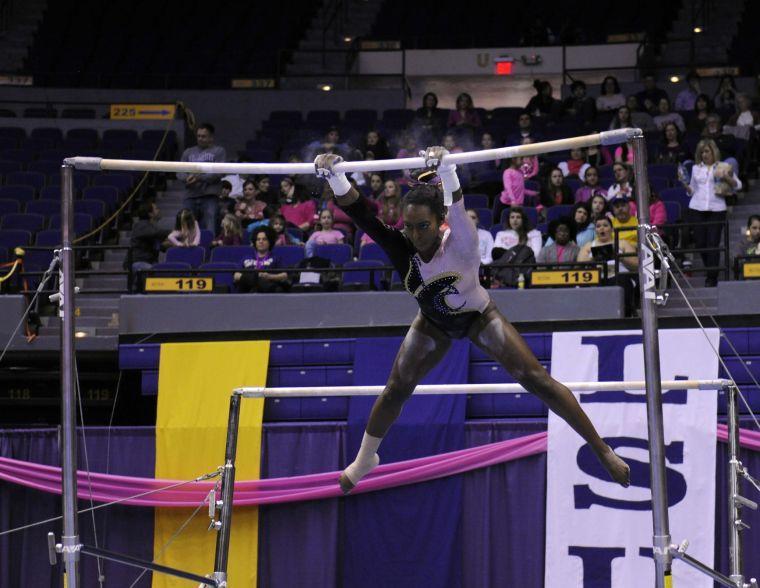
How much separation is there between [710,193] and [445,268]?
5614 millimetres

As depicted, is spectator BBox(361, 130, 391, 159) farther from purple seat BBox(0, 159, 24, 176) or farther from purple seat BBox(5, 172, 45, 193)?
purple seat BBox(0, 159, 24, 176)

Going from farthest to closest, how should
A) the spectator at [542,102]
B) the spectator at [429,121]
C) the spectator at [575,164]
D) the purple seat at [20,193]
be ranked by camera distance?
the spectator at [542,102], the spectator at [429,121], the purple seat at [20,193], the spectator at [575,164]

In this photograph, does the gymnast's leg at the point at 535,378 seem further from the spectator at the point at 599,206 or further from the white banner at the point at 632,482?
the spectator at the point at 599,206

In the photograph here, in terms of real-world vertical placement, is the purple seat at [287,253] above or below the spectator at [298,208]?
below

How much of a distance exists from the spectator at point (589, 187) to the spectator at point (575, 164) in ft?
3.05

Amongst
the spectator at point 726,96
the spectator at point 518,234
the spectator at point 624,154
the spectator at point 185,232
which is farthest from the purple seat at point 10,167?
the spectator at point 726,96

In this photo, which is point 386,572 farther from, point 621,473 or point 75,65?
point 75,65

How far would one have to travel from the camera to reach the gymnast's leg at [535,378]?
18.7 feet

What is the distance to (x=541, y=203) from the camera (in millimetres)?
11695

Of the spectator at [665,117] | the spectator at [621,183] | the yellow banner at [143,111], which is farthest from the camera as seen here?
the yellow banner at [143,111]

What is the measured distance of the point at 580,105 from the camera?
14.2 metres

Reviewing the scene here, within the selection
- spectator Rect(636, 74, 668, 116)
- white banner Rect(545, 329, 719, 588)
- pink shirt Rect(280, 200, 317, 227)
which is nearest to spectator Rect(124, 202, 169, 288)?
pink shirt Rect(280, 200, 317, 227)

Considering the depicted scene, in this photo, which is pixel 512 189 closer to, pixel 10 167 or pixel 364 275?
pixel 364 275

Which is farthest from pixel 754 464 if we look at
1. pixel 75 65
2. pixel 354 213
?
pixel 75 65
